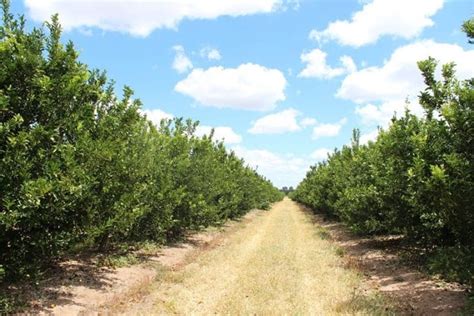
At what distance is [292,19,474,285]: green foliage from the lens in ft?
29.0

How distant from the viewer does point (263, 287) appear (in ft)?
40.6

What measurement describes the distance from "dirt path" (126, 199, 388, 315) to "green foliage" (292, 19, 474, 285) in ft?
7.62

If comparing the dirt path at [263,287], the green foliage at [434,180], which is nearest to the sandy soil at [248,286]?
the dirt path at [263,287]

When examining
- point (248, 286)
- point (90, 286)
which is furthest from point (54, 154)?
point (248, 286)

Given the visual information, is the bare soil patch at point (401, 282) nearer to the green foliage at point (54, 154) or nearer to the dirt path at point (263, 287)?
the dirt path at point (263, 287)

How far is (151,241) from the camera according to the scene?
63.5ft

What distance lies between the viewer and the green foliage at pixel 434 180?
8.85 meters

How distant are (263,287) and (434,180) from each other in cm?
558

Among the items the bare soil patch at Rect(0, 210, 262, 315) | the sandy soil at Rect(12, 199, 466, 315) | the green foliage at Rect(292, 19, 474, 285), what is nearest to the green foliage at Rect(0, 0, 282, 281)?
the bare soil patch at Rect(0, 210, 262, 315)

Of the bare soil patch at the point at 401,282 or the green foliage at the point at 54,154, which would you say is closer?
the green foliage at the point at 54,154

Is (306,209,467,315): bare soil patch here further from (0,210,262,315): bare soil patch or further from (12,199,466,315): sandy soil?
(0,210,262,315): bare soil patch

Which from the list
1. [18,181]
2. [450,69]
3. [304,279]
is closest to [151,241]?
[304,279]

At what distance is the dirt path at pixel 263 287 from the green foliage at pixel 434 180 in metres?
2.32

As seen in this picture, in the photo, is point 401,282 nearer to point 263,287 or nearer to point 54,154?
point 263,287
